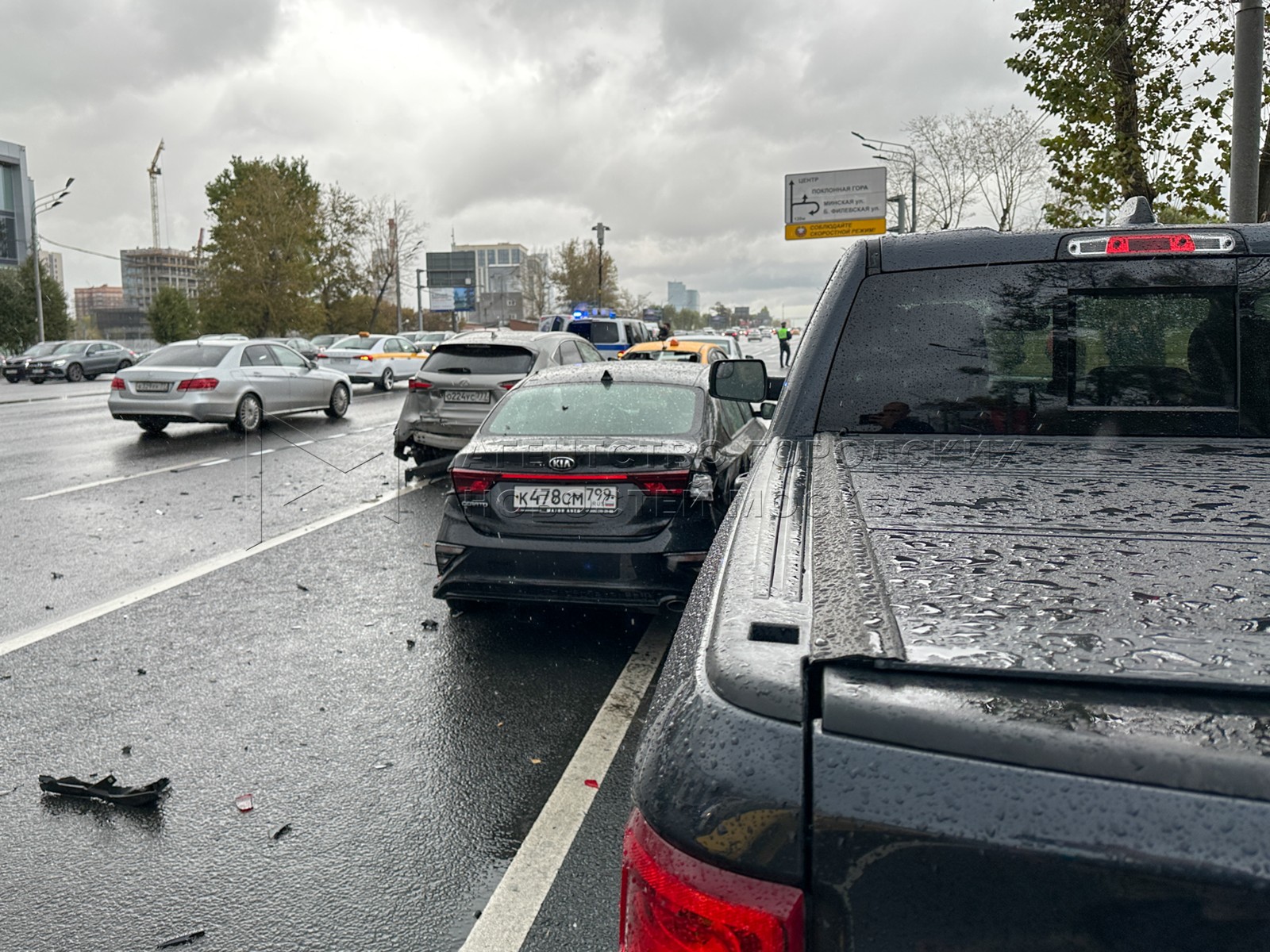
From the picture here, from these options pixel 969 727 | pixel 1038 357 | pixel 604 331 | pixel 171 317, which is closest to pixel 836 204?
pixel 604 331

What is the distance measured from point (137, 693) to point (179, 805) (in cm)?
130

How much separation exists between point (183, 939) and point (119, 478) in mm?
9822

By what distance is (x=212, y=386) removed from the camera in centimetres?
1565

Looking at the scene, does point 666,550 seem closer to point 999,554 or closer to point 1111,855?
point 999,554

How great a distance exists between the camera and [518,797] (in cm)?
362

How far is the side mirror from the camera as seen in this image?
3.77 meters

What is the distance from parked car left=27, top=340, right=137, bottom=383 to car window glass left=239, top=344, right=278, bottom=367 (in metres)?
25.3

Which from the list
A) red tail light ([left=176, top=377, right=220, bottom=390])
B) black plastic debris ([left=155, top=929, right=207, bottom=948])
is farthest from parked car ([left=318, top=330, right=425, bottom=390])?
black plastic debris ([left=155, top=929, right=207, bottom=948])

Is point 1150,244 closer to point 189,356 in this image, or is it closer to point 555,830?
point 555,830

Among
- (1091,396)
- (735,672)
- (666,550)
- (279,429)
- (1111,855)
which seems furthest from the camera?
(279,429)

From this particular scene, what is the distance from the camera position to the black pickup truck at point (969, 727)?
3.07 ft

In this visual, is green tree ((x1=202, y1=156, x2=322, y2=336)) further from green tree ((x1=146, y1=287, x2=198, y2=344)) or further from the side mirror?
the side mirror

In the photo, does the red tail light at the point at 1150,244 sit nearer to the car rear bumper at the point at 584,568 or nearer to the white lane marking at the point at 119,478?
the car rear bumper at the point at 584,568

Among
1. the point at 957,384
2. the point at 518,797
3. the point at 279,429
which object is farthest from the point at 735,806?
the point at 279,429
